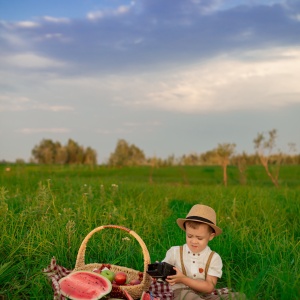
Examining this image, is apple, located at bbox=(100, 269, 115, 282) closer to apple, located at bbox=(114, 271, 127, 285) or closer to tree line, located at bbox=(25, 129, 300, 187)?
apple, located at bbox=(114, 271, 127, 285)

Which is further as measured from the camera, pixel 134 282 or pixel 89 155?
pixel 89 155

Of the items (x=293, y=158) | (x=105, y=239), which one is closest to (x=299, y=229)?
(x=105, y=239)

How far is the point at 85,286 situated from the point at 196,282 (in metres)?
1.01

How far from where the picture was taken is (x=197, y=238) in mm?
4766

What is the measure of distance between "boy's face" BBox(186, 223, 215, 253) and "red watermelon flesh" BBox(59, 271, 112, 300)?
84cm

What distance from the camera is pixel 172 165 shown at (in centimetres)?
2689

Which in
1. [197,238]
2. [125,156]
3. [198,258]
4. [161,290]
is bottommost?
[161,290]

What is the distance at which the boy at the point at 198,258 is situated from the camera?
4.73 m

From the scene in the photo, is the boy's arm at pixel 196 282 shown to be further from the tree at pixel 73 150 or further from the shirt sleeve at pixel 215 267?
the tree at pixel 73 150

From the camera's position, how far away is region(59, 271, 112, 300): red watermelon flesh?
439 centimetres

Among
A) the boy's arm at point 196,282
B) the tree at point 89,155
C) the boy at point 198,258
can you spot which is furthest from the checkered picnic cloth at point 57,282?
the tree at point 89,155

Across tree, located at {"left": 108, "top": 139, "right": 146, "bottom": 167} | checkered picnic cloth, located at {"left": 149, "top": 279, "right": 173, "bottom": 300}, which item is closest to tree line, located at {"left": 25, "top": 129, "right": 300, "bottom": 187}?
tree, located at {"left": 108, "top": 139, "right": 146, "bottom": 167}

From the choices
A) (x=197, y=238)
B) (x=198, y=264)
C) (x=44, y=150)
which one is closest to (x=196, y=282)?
(x=198, y=264)

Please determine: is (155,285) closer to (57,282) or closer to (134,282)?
(134,282)
